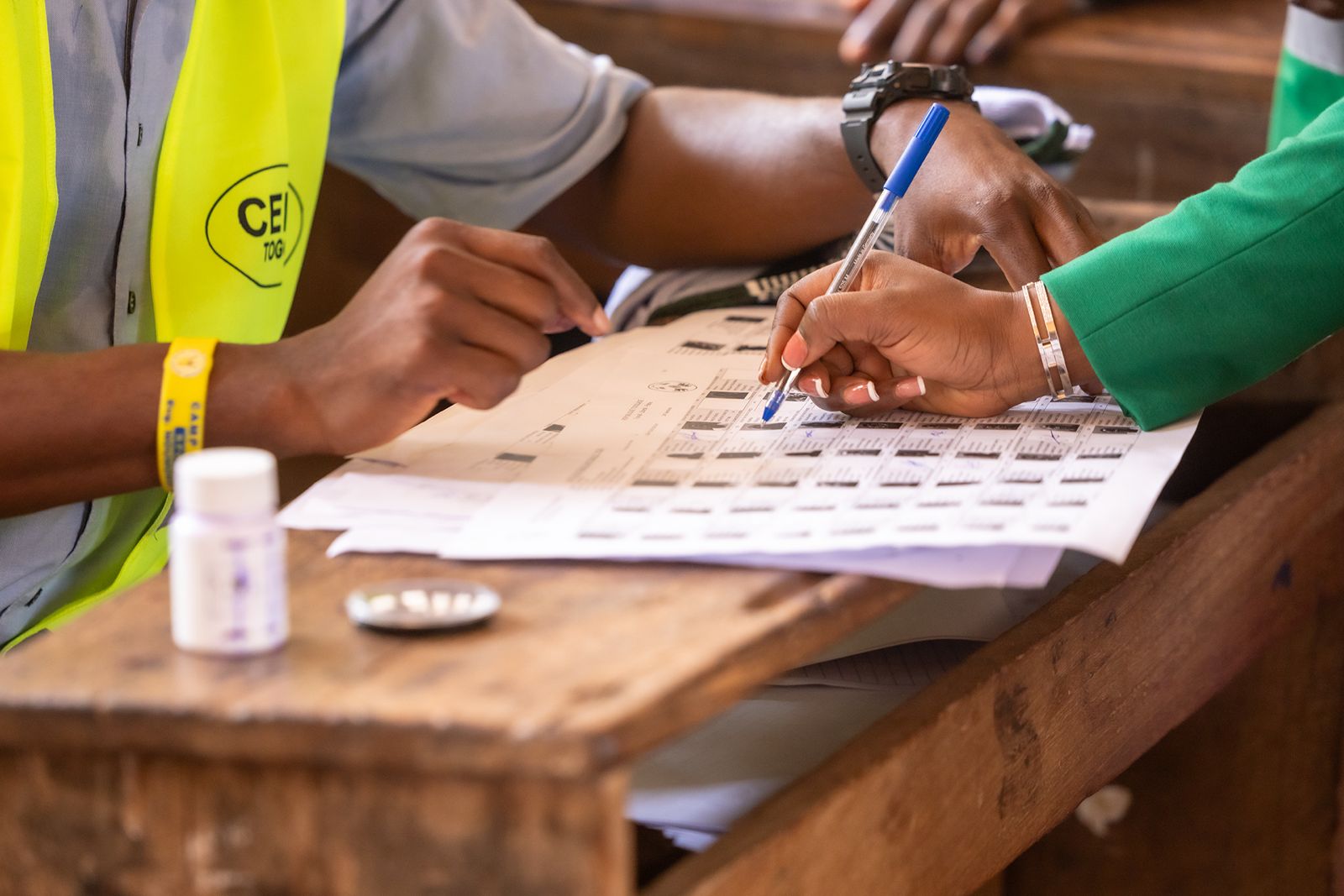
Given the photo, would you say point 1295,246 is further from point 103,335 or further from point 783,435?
point 103,335

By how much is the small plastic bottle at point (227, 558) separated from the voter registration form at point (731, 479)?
0.14 metres

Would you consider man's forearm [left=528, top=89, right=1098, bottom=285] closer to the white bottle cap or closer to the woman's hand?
the woman's hand

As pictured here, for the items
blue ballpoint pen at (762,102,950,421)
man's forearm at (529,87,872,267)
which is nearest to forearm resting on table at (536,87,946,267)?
man's forearm at (529,87,872,267)

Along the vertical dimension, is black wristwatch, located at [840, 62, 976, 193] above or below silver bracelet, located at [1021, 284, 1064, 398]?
above

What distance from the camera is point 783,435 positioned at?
0.89 m

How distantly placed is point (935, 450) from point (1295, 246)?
0.95 feet

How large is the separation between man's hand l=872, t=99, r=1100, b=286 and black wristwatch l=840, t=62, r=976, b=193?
0.07 meters

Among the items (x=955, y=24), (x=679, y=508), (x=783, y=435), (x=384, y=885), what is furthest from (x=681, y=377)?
(x=955, y=24)

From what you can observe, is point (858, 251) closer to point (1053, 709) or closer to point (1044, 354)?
point (1044, 354)

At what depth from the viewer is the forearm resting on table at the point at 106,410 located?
854 mm

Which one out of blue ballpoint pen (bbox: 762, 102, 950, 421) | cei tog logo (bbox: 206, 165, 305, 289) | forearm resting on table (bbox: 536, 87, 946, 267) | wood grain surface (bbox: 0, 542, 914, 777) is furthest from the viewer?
forearm resting on table (bbox: 536, 87, 946, 267)

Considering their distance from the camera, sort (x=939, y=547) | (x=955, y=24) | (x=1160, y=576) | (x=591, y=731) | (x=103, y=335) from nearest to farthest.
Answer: (x=591, y=731) < (x=939, y=547) < (x=1160, y=576) < (x=103, y=335) < (x=955, y=24)

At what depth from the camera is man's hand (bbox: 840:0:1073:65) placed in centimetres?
221

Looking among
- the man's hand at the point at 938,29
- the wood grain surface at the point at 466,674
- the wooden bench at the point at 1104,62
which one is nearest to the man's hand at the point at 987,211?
the wood grain surface at the point at 466,674
